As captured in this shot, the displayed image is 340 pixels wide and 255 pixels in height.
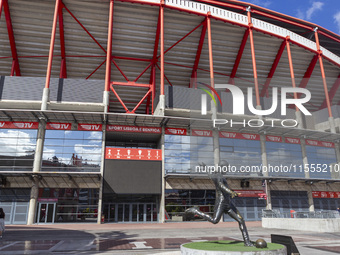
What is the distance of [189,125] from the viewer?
29.8 metres

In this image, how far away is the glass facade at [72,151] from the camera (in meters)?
26.4

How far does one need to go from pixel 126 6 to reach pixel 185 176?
2109 centimetres

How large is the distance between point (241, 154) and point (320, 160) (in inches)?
448

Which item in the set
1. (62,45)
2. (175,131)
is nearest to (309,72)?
(175,131)

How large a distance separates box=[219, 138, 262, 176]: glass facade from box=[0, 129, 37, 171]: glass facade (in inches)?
774

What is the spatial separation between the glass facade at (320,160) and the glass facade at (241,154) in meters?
7.49

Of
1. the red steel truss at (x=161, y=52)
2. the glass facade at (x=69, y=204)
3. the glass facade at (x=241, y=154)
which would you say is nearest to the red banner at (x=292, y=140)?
the glass facade at (x=241, y=154)

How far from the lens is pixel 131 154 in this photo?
27.6 metres

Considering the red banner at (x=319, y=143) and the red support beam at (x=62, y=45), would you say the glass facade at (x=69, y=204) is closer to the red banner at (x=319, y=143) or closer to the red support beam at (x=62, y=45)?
the red support beam at (x=62, y=45)

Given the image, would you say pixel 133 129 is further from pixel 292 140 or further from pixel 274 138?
pixel 292 140

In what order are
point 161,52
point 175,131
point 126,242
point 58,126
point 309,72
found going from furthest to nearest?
point 309,72 < point 161,52 < point 175,131 < point 58,126 < point 126,242

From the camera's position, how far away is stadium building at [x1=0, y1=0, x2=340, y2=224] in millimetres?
26203

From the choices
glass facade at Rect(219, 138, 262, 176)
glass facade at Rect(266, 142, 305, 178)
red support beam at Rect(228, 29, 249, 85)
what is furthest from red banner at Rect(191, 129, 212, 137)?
red support beam at Rect(228, 29, 249, 85)

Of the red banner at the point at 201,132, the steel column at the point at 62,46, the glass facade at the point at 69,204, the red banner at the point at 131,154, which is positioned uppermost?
the steel column at the point at 62,46
